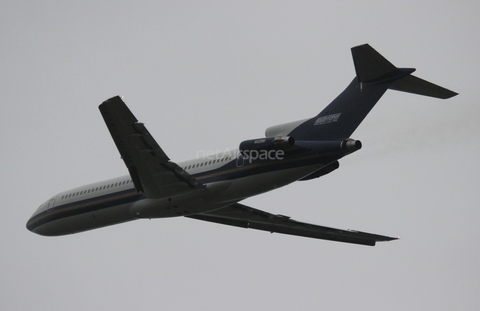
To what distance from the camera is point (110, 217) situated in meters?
39.2

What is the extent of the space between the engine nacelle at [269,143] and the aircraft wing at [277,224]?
6.86 meters

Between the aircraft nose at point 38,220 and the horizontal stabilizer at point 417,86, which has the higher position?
the horizontal stabilizer at point 417,86

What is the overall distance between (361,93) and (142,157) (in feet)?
32.3

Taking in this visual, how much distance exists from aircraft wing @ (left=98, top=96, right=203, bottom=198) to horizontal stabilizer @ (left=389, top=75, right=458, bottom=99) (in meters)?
9.70

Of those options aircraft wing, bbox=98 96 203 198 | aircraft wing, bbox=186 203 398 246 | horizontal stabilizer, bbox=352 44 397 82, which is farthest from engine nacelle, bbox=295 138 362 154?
aircraft wing, bbox=186 203 398 246

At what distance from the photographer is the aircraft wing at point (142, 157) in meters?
33.2

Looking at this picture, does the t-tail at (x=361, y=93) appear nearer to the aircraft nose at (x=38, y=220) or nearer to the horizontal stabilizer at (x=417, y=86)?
the horizontal stabilizer at (x=417, y=86)

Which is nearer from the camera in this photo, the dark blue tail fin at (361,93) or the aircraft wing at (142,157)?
the dark blue tail fin at (361,93)

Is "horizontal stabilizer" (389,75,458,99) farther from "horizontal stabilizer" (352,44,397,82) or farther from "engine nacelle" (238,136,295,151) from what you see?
"engine nacelle" (238,136,295,151)

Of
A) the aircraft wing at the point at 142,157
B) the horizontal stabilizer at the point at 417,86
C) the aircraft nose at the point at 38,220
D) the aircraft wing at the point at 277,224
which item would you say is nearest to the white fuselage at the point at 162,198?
the aircraft nose at the point at 38,220

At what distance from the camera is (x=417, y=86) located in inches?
1314

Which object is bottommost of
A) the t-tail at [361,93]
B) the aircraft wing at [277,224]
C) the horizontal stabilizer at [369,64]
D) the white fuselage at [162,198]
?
the aircraft wing at [277,224]

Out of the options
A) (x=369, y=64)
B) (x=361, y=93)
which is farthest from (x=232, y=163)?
(x=369, y=64)

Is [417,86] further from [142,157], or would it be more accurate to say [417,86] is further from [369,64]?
[142,157]
